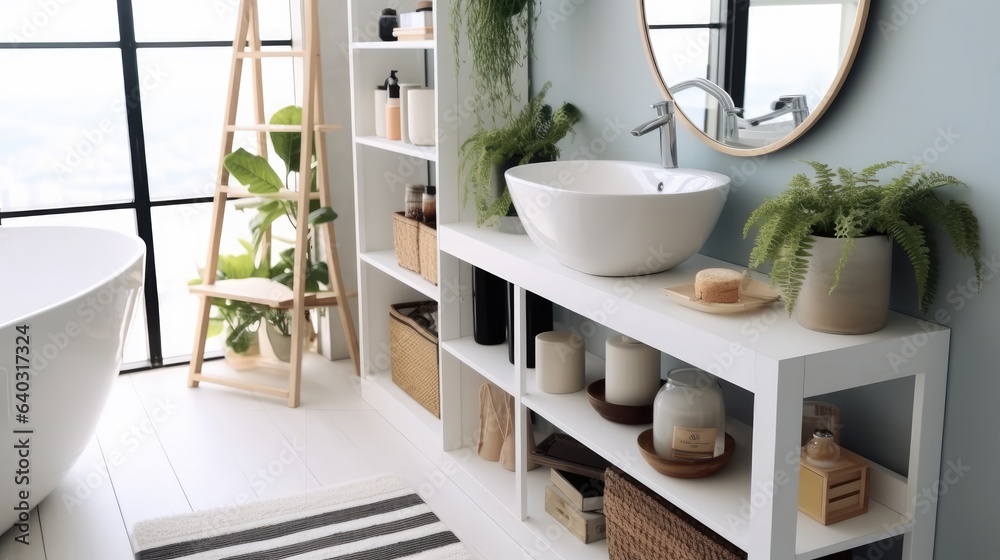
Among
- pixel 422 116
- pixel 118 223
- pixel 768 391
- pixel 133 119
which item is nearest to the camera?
pixel 768 391

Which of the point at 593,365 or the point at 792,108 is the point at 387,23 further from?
the point at 792,108

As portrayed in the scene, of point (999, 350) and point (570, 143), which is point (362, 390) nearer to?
point (570, 143)

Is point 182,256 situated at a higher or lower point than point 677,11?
lower

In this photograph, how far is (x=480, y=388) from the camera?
3012 millimetres

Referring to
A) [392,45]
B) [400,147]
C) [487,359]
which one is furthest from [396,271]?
[392,45]

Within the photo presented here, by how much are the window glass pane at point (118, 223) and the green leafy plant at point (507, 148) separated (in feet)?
5.68

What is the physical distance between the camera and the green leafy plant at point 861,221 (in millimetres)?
1594

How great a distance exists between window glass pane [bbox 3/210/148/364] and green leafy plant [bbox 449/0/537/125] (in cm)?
170

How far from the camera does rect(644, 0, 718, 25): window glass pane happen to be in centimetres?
217

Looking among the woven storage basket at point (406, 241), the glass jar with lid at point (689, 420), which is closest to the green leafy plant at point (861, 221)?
the glass jar with lid at point (689, 420)

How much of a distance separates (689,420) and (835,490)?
1.08 feet

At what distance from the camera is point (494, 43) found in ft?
8.99

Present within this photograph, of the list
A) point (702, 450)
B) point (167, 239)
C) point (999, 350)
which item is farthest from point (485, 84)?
point (167, 239)

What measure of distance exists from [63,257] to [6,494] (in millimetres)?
1160
